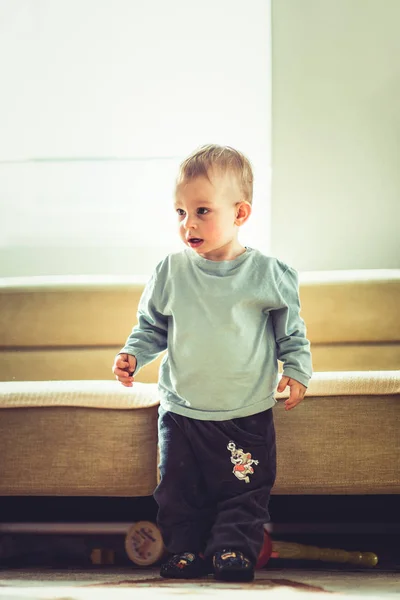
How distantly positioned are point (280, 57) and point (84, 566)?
1.98m

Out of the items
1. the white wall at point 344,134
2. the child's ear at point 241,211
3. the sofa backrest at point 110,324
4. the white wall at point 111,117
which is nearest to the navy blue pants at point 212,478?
the child's ear at point 241,211

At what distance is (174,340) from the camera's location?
4.86 feet

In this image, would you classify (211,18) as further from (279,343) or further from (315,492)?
(315,492)

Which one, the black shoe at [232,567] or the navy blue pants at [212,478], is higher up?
the navy blue pants at [212,478]

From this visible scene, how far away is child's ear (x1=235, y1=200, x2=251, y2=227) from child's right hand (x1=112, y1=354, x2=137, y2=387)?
0.37 m

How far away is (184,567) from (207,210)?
70 centimetres

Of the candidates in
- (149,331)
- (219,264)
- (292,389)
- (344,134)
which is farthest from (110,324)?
(344,134)

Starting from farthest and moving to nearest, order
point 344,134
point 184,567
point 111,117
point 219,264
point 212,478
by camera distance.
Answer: point 111,117 → point 344,134 → point 219,264 → point 212,478 → point 184,567

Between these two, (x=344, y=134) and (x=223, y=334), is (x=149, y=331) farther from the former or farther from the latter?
(x=344, y=134)

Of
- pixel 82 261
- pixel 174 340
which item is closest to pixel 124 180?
pixel 82 261

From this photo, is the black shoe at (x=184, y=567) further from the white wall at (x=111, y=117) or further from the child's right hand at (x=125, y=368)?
the white wall at (x=111, y=117)

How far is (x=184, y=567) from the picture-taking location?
129cm

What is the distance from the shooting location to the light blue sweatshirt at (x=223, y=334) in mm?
1423

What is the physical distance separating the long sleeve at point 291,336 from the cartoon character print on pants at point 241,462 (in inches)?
7.3
